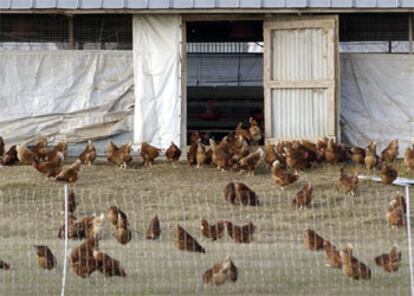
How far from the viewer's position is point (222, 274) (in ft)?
44.8

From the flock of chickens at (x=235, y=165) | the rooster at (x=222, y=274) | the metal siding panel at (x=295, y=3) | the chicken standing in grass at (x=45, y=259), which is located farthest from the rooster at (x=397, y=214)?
the metal siding panel at (x=295, y=3)

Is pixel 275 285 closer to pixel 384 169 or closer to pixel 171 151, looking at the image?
pixel 384 169

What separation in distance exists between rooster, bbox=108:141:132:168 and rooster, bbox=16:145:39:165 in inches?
53.3

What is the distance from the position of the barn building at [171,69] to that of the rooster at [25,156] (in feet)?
4.49

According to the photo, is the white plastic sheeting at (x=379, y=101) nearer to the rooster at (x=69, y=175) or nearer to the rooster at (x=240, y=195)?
the rooster at (x=240, y=195)

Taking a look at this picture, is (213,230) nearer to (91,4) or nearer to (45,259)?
(45,259)

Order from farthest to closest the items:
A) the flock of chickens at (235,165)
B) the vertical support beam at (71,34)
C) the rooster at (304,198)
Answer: the vertical support beam at (71,34) → the rooster at (304,198) → the flock of chickens at (235,165)

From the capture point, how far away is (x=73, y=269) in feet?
45.7

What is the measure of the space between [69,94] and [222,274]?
10802 millimetres

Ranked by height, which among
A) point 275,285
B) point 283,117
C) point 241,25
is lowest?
point 275,285

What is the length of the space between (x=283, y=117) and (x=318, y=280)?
935cm

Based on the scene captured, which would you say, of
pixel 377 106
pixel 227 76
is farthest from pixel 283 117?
pixel 227 76

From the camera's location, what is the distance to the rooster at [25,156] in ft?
72.2

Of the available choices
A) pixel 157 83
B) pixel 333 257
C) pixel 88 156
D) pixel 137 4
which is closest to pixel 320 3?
pixel 137 4
